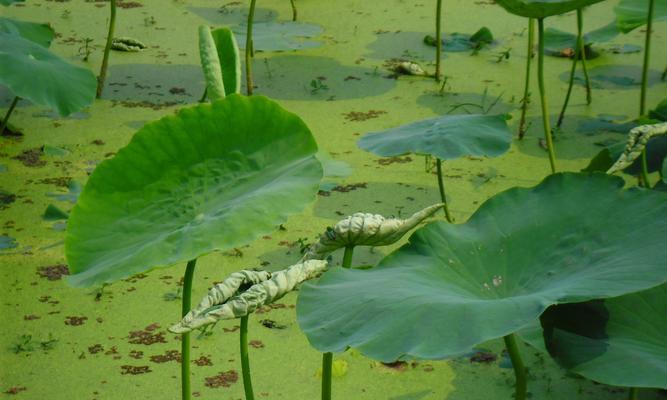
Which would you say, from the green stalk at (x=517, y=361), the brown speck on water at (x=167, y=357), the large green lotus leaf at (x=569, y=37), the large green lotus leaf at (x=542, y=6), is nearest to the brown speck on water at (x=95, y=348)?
the brown speck on water at (x=167, y=357)

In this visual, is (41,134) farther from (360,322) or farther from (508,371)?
(360,322)

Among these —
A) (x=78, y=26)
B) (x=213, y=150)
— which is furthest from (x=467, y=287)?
(x=78, y=26)

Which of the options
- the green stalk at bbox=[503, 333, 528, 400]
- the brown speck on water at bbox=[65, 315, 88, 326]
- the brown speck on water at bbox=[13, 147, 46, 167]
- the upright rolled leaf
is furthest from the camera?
the brown speck on water at bbox=[13, 147, 46, 167]

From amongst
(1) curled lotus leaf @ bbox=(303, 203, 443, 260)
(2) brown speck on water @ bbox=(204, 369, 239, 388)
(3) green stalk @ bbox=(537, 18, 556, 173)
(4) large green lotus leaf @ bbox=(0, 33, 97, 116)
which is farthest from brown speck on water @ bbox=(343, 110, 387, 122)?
(1) curled lotus leaf @ bbox=(303, 203, 443, 260)

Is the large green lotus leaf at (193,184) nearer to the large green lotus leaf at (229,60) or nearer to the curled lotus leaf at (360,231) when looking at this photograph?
the curled lotus leaf at (360,231)

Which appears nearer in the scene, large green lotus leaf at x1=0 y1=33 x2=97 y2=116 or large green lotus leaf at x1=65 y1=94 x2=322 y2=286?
large green lotus leaf at x1=65 y1=94 x2=322 y2=286

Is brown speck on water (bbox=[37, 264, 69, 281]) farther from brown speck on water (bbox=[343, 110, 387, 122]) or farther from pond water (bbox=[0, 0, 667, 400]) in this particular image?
brown speck on water (bbox=[343, 110, 387, 122])
